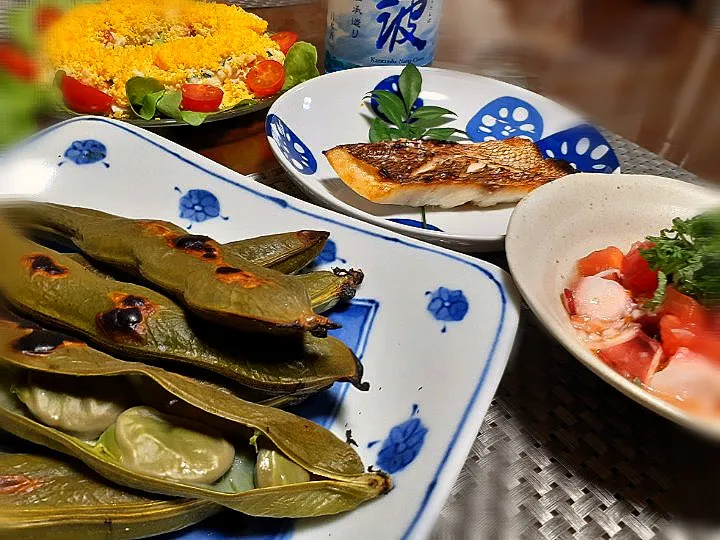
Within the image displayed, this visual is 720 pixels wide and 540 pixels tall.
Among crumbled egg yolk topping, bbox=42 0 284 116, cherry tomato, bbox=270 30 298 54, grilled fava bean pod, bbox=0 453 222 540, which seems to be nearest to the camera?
grilled fava bean pod, bbox=0 453 222 540

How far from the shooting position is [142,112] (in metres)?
1.42

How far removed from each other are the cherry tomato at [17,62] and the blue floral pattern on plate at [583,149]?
1081mm

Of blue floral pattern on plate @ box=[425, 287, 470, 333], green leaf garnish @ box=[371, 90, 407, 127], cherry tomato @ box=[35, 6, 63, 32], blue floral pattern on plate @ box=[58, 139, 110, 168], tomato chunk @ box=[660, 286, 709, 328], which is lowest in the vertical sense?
green leaf garnish @ box=[371, 90, 407, 127]

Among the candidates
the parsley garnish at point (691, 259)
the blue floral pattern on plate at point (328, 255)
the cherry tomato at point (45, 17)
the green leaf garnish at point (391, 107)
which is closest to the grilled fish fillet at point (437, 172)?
the green leaf garnish at point (391, 107)

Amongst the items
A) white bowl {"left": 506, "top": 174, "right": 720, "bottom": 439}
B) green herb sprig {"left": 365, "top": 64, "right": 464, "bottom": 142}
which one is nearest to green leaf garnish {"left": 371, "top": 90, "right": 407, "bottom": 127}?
green herb sprig {"left": 365, "top": 64, "right": 464, "bottom": 142}

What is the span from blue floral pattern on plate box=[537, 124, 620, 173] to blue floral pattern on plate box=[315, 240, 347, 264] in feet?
2.21

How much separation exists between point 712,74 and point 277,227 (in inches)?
27.6

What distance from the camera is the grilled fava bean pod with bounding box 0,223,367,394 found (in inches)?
26.4

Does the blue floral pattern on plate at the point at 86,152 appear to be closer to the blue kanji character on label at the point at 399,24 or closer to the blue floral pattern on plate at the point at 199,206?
the blue floral pattern on plate at the point at 199,206

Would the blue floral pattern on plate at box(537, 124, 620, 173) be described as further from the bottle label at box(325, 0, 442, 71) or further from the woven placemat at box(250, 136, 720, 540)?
the woven placemat at box(250, 136, 720, 540)

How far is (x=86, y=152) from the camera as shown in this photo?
3.49ft

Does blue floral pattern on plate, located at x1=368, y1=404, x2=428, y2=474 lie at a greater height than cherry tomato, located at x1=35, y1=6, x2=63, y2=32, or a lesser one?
lesser

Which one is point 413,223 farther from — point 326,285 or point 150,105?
point 150,105

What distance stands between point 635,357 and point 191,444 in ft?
1.95
